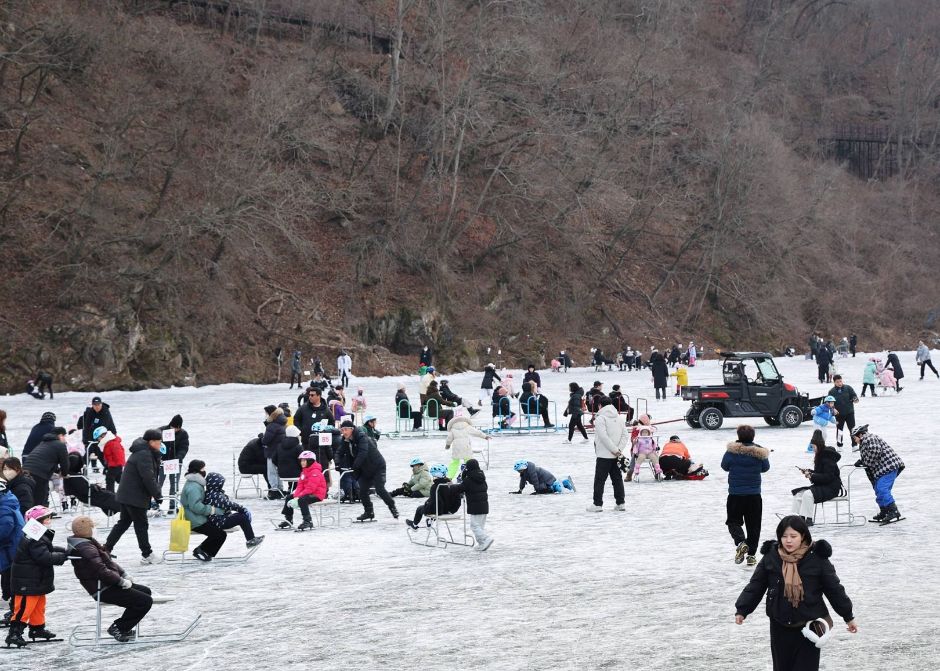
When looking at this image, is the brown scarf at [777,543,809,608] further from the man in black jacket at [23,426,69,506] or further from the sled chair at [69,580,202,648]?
the man in black jacket at [23,426,69,506]

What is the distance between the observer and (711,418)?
92.8 feet

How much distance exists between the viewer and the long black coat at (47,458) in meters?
13.9

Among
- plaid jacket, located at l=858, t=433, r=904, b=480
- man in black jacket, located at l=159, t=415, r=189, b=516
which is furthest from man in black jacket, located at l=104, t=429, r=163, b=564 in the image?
plaid jacket, located at l=858, t=433, r=904, b=480

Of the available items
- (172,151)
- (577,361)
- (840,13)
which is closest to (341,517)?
(172,151)

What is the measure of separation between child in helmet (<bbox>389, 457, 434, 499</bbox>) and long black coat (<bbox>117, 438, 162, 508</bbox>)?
5327mm

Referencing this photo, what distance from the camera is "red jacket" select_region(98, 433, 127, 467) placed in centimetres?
1595

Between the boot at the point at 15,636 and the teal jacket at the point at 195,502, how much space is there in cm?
333

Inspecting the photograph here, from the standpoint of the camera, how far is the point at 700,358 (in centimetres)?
6444

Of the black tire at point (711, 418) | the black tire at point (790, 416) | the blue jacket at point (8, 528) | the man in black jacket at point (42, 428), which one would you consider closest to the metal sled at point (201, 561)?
the blue jacket at point (8, 528)

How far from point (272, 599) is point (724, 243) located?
205 feet

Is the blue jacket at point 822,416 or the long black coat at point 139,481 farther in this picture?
the blue jacket at point 822,416

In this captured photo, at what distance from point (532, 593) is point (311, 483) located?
5.16 metres

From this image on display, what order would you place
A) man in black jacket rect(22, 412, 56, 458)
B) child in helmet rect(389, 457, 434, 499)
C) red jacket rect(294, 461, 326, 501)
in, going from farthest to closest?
child in helmet rect(389, 457, 434, 499) → man in black jacket rect(22, 412, 56, 458) → red jacket rect(294, 461, 326, 501)

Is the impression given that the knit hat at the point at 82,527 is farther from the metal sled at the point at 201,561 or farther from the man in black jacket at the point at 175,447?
the man in black jacket at the point at 175,447
